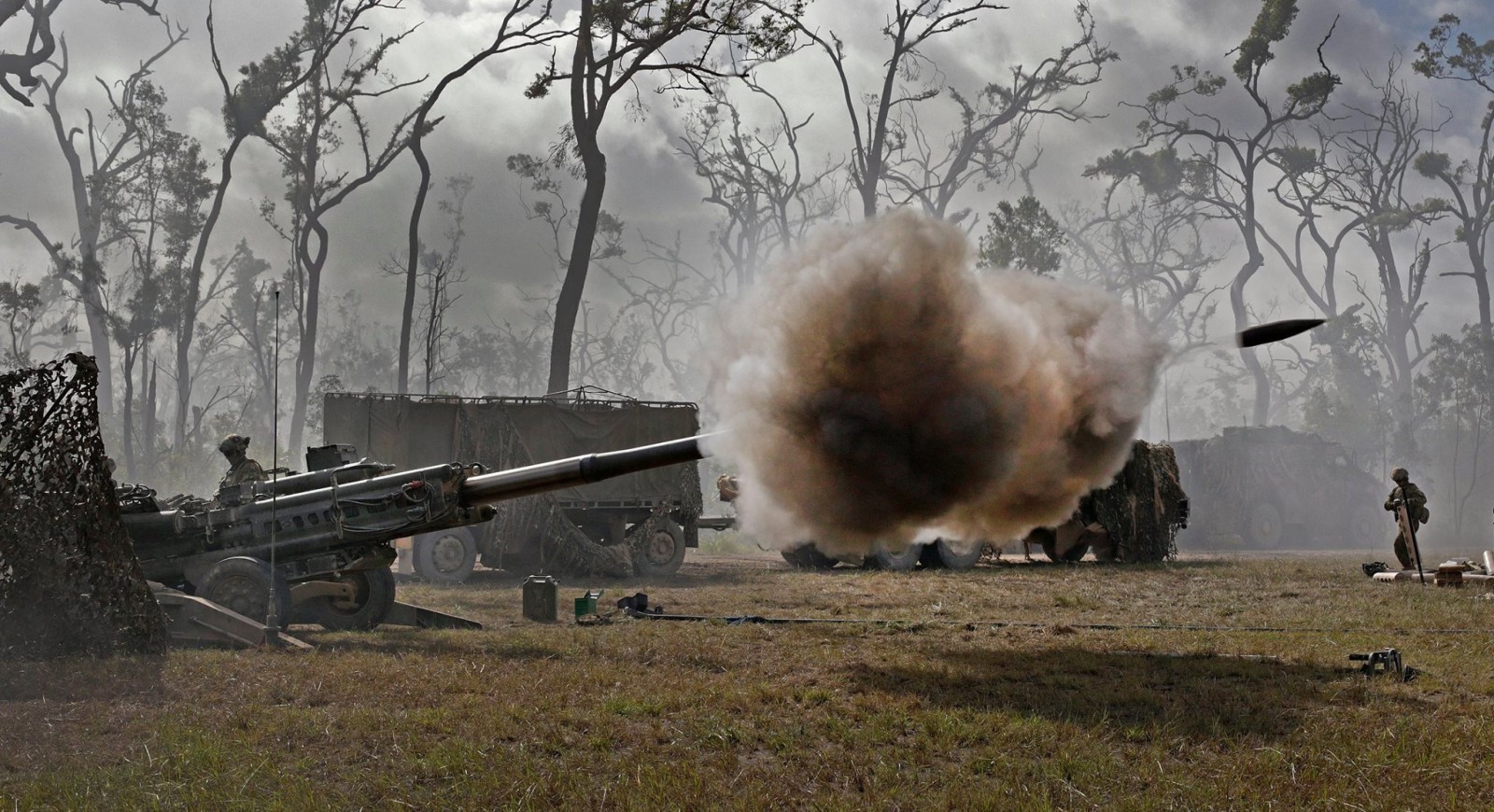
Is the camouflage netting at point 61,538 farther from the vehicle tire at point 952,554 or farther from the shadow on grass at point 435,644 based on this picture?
the vehicle tire at point 952,554

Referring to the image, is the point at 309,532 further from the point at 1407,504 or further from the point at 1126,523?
the point at 1407,504

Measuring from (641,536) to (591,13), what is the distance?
16063mm

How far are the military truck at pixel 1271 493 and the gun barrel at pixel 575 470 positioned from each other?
97.9ft

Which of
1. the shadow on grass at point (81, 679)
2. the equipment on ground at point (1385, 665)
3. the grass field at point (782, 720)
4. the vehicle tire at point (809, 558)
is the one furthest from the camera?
the vehicle tire at point (809, 558)

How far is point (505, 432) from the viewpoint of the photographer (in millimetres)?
22375

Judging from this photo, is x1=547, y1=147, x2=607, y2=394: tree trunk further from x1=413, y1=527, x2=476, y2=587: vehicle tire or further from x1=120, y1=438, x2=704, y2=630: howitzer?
x1=120, y1=438, x2=704, y2=630: howitzer

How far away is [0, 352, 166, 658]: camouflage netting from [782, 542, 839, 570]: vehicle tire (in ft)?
46.0

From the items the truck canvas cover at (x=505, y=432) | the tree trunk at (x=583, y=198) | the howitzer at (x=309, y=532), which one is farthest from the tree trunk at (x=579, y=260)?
the howitzer at (x=309, y=532)

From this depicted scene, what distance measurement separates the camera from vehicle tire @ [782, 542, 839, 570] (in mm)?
23656

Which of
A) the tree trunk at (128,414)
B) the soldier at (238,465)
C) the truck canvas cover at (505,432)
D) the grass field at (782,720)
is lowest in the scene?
the grass field at (782,720)

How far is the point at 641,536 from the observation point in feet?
75.5

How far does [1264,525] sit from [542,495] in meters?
25.7

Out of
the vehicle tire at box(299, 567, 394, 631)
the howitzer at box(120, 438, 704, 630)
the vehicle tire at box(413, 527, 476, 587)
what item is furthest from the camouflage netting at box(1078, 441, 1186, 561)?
the vehicle tire at box(299, 567, 394, 631)

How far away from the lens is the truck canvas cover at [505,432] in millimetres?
21938
